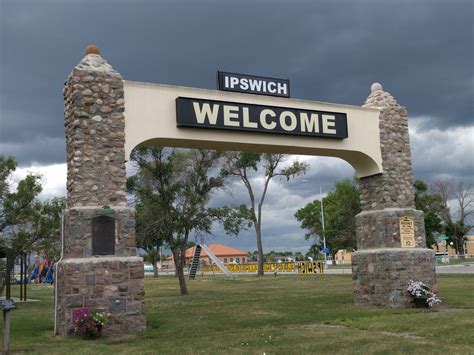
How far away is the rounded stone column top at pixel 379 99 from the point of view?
16234mm

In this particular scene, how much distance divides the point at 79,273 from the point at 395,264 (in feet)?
27.9

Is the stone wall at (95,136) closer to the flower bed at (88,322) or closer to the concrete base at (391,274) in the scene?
the flower bed at (88,322)

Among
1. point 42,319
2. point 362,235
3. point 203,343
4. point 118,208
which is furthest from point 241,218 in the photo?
point 203,343

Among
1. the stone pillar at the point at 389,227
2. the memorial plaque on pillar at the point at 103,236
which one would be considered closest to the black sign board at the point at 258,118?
the stone pillar at the point at 389,227

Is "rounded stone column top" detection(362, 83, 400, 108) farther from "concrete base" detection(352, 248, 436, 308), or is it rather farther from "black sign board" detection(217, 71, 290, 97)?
"concrete base" detection(352, 248, 436, 308)

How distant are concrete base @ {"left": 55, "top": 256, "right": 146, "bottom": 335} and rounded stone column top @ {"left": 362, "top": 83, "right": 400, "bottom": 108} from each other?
8829mm

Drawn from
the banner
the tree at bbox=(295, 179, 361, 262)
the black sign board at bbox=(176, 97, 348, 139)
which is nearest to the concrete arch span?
the black sign board at bbox=(176, 97, 348, 139)

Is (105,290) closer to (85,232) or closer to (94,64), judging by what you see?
(85,232)

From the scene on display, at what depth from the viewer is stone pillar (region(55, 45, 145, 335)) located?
1118 centimetres

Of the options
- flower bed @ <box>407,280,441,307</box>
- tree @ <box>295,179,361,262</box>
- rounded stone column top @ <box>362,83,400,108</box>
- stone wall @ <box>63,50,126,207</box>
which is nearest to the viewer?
stone wall @ <box>63,50,126,207</box>

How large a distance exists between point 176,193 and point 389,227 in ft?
37.3

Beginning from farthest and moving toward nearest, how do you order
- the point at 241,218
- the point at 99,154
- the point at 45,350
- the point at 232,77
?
the point at 241,218
the point at 232,77
the point at 99,154
the point at 45,350

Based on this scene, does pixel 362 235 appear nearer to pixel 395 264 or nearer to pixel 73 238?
pixel 395 264

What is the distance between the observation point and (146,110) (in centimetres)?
1267
